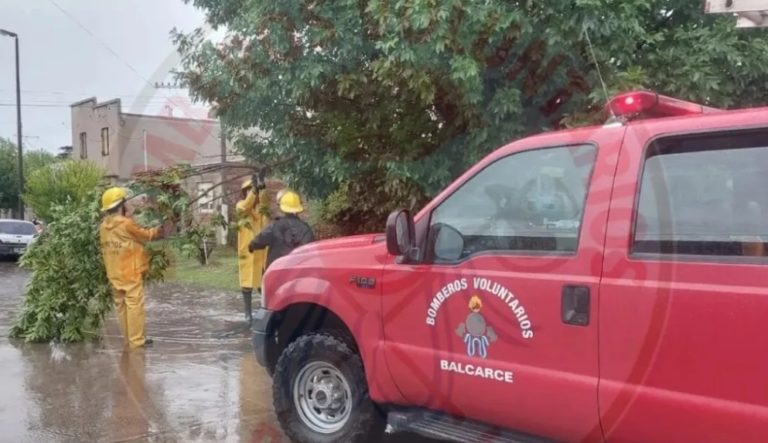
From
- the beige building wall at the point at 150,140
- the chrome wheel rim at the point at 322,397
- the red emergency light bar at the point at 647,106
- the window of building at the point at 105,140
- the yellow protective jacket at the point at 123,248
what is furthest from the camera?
the window of building at the point at 105,140

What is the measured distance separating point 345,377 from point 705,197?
2.42m

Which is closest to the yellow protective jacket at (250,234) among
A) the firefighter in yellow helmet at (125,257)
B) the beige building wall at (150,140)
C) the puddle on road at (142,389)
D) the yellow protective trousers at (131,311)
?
the puddle on road at (142,389)

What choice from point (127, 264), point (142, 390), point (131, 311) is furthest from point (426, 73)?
point (131, 311)

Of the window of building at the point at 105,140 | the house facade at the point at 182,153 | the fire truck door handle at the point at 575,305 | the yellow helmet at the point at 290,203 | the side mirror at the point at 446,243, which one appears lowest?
the fire truck door handle at the point at 575,305

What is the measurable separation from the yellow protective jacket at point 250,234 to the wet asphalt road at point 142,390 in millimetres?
707

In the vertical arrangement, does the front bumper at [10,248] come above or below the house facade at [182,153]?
below

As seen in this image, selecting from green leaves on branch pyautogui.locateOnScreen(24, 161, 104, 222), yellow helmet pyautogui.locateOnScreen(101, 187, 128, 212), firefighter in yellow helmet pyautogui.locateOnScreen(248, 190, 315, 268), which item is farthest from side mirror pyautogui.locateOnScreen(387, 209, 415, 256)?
green leaves on branch pyautogui.locateOnScreen(24, 161, 104, 222)

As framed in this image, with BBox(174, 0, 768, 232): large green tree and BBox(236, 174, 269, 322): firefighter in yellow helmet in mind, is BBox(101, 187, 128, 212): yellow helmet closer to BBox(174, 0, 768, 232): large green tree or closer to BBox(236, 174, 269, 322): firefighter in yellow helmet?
BBox(174, 0, 768, 232): large green tree

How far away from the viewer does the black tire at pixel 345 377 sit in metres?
4.71

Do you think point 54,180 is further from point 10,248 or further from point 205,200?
point 205,200

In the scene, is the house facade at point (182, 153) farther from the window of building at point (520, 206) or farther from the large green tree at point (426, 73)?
the window of building at point (520, 206)

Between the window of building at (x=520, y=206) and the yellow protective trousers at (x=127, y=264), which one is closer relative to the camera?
the window of building at (x=520, y=206)

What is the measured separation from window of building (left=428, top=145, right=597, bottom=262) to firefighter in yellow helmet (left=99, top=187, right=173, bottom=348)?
16.5 feet

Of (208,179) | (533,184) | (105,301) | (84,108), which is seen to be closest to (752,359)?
(533,184)
